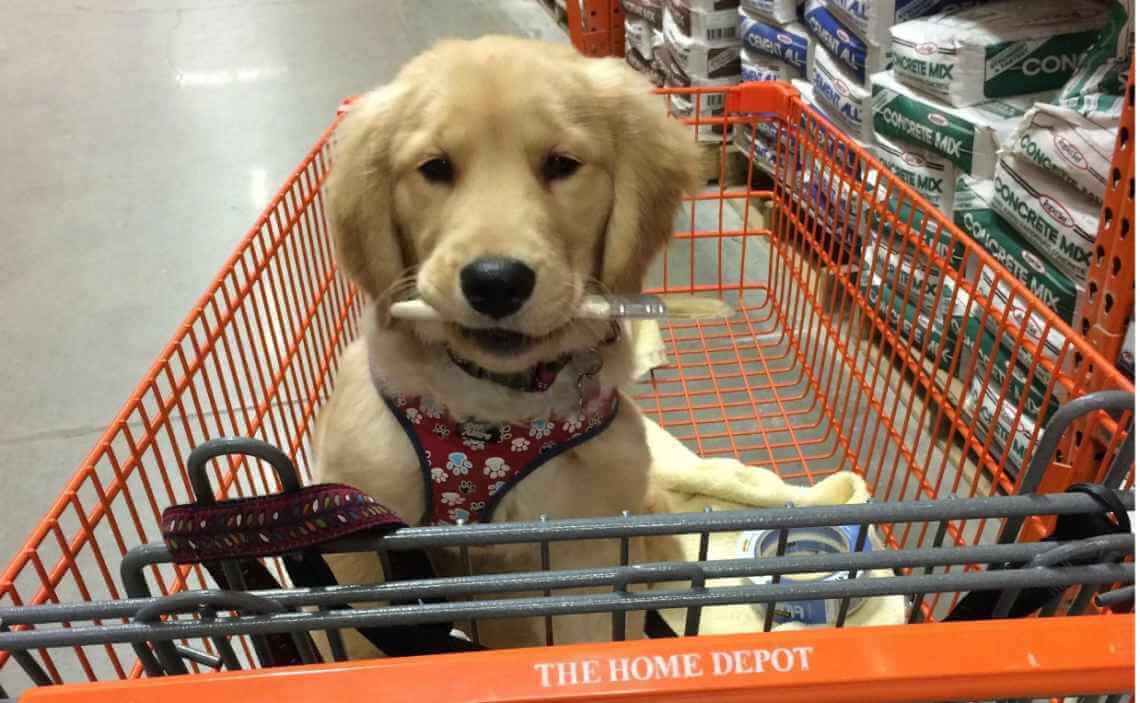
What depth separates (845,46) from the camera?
192 centimetres

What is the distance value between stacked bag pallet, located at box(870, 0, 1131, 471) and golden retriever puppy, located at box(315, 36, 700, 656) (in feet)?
1.91

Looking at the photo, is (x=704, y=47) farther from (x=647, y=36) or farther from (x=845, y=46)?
(x=845, y=46)

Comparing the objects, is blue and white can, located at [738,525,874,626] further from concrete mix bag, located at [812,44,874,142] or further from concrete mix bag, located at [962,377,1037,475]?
concrete mix bag, located at [812,44,874,142]

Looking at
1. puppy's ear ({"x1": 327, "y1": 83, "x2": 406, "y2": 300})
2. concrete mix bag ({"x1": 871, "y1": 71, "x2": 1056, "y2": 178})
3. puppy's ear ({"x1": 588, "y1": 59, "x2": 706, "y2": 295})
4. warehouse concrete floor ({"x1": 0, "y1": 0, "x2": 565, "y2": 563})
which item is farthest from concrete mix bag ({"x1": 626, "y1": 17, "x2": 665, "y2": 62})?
puppy's ear ({"x1": 327, "y1": 83, "x2": 406, "y2": 300})

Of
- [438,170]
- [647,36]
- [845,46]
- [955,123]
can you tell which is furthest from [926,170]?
[647,36]

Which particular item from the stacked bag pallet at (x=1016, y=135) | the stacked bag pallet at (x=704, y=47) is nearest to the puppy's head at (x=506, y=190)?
the stacked bag pallet at (x=1016, y=135)

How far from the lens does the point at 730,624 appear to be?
1.23 metres

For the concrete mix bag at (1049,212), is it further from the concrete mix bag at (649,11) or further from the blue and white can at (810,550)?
the concrete mix bag at (649,11)

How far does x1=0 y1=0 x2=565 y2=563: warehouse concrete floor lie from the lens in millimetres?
1953

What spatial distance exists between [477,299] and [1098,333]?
880 mm

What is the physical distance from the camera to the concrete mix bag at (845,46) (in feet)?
5.97

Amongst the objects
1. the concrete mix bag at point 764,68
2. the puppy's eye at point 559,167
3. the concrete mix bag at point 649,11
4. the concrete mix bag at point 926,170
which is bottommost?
the concrete mix bag at point 926,170

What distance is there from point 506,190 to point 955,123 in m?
1.05

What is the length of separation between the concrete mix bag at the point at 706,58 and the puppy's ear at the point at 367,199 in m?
1.78
